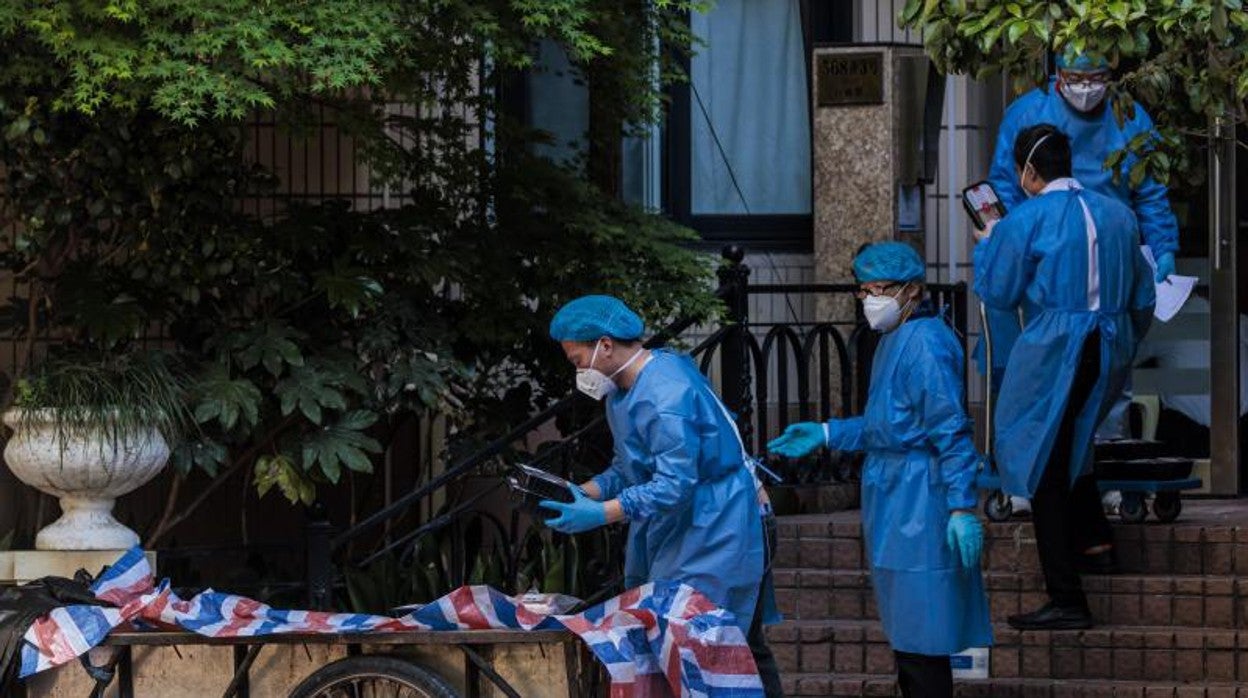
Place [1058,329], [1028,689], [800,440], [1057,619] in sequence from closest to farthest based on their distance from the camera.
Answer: [800,440] < [1058,329] < [1028,689] < [1057,619]

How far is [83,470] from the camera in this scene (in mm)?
9852

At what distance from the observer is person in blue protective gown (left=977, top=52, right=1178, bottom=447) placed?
10.3 m

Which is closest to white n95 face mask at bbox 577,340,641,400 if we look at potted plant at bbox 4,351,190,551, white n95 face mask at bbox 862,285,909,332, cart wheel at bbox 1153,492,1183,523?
white n95 face mask at bbox 862,285,909,332

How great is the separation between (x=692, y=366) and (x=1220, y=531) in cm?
297

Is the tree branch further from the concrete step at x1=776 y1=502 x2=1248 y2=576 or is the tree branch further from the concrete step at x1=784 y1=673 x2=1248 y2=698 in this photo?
the concrete step at x1=776 y1=502 x2=1248 y2=576

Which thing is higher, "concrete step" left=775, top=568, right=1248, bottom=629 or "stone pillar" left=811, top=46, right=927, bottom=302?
"stone pillar" left=811, top=46, right=927, bottom=302

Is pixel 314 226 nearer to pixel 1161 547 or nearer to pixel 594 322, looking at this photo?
pixel 594 322

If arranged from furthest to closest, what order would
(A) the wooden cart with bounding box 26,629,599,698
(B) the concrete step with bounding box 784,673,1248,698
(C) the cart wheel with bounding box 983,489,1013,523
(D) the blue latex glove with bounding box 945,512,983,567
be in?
1. (C) the cart wheel with bounding box 983,489,1013,523
2. (B) the concrete step with bounding box 784,673,1248,698
3. (D) the blue latex glove with bounding box 945,512,983,567
4. (A) the wooden cart with bounding box 26,629,599,698

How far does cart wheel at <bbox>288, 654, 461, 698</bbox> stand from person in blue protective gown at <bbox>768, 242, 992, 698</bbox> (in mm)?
1700

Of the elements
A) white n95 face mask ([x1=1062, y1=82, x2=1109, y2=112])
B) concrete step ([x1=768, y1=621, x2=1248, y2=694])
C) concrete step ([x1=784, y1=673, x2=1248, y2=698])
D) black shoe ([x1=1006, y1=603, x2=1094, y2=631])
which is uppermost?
white n95 face mask ([x1=1062, y1=82, x2=1109, y2=112])

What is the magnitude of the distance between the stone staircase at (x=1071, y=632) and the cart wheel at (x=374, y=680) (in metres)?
2.50

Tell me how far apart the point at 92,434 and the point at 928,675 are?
3471 millimetres

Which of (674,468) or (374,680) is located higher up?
(674,468)

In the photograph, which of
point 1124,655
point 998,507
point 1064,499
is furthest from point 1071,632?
point 998,507
